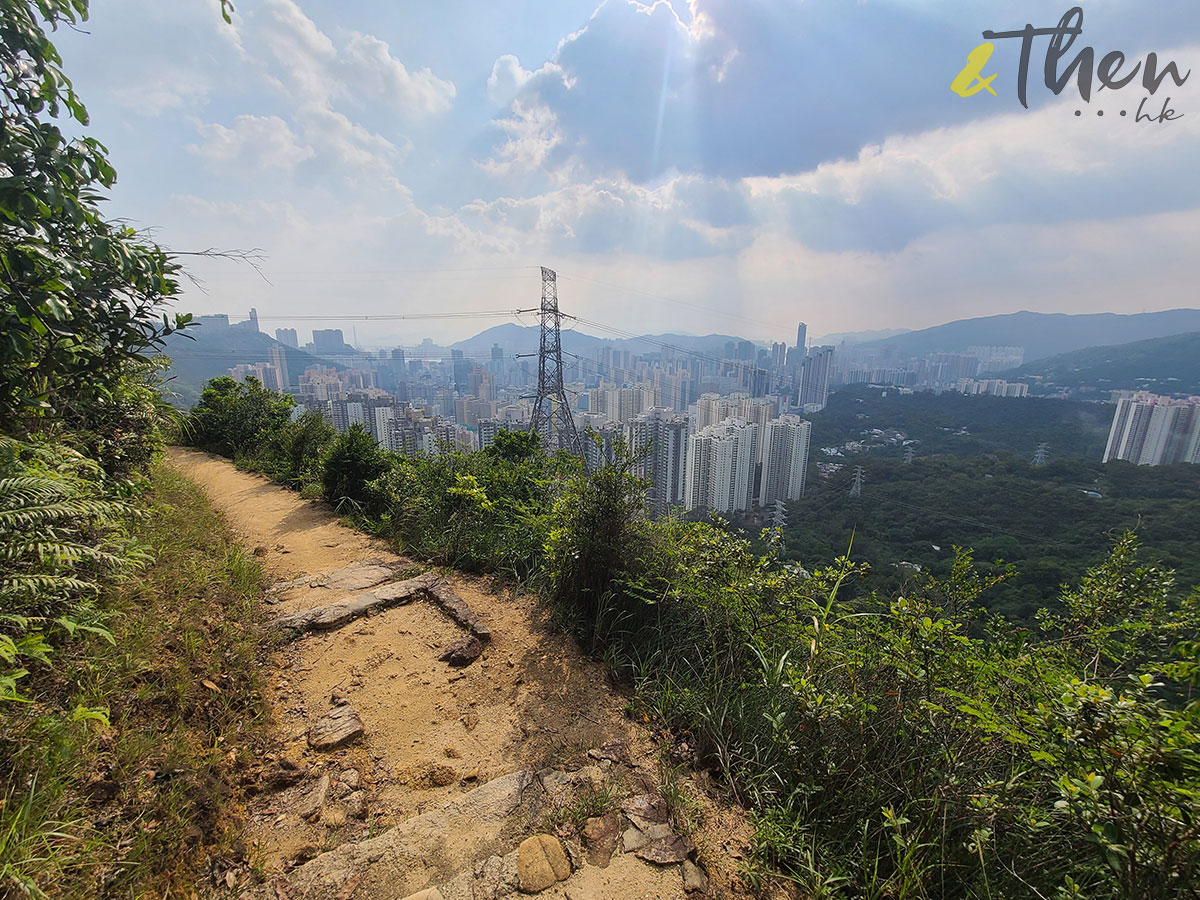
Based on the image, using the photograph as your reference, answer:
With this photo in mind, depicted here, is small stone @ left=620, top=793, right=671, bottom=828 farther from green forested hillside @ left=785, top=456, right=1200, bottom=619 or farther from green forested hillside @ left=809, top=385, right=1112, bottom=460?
green forested hillside @ left=809, top=385, right=1112, bottom=460

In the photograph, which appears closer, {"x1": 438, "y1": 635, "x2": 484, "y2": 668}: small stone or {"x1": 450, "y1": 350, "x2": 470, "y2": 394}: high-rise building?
{"x1": 438, "y1": 635, "x2": 484, "y2": 668}: small stone

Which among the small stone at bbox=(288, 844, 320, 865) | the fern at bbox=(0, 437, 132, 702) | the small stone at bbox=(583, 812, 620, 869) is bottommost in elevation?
the small stone at bbox=(288, 844, 320, 865)

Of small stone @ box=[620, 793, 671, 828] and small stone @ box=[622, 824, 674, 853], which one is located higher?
small stone @ box=[622, 824, 674, 853]

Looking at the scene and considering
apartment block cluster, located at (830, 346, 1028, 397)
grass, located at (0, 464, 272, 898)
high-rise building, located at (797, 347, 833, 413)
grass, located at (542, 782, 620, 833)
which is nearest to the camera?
grass, located at (0, 464, 272, 898)

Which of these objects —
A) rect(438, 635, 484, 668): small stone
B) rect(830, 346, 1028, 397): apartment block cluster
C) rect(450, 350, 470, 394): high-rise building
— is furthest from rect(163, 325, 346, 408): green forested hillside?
rect(830, 346, 1028, 397): apartment block cluster

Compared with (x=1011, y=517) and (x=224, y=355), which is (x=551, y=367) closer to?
(x=1011, y=517)

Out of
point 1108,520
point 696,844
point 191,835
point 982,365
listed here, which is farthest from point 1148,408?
point 982,365

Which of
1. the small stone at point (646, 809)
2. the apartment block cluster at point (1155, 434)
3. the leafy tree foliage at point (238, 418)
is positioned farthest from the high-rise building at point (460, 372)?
the apartment block cluster at point (1155, 434)

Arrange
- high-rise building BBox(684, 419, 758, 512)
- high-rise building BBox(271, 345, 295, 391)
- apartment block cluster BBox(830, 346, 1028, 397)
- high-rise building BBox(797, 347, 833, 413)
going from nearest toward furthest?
high-rise building BBox(684, 419, 758, 512), high-rise building BBox(271, 345, 295, 391), high-rise building BBox(797, 347, 833, 413), apartment block cluster BBox(830, 346, 1028, 397)
